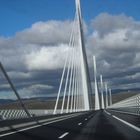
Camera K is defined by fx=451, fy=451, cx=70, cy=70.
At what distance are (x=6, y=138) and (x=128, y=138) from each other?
4.90 meters

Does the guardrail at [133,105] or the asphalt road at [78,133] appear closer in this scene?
the asphalt road at [78,133]

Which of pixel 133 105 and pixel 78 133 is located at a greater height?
pixel 133 105

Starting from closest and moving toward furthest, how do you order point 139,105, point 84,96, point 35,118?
point 35,118
point 139,105
point 84,96

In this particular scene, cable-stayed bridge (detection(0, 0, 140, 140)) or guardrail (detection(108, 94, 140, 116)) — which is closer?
cable-stayed bridge (detection(0, 0, 140, 140))

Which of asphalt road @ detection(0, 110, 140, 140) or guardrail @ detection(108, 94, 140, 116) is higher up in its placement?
guardrail @ detection(108, 94, 140, 116)

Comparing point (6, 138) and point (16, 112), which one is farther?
point (16, 112)

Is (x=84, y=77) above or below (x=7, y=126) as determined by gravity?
above

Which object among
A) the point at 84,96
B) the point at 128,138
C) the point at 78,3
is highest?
the point at 78,3

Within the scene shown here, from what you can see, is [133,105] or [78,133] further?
[133,105]

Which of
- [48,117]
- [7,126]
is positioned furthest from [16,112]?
[7,126]

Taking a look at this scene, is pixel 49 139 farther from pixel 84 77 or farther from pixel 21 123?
pixel 84 77

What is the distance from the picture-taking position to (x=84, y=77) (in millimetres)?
73062

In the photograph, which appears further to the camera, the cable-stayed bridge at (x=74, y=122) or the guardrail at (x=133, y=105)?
the guardrail at (x=133, y=105)

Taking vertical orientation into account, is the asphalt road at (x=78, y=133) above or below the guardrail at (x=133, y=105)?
below
